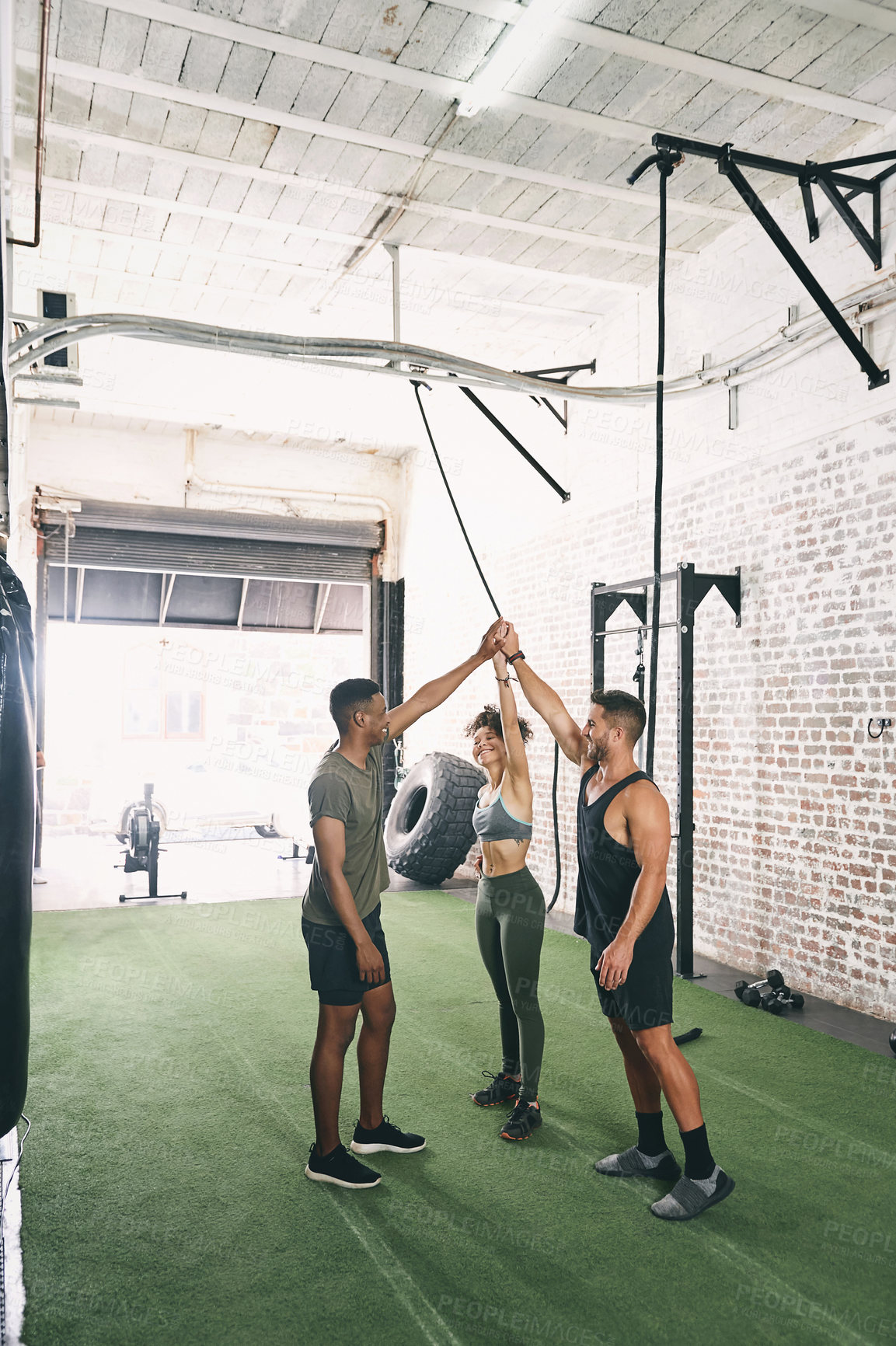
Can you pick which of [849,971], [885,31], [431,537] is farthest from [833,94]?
[431,537]

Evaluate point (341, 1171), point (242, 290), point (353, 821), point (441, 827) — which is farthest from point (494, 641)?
point (441, 827)

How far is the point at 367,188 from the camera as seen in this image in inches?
207

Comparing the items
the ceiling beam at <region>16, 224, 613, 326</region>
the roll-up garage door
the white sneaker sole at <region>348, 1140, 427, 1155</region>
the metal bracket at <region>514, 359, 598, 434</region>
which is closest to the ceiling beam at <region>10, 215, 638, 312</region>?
the ceiling beam at <region>16, 224, 613, 326</region>

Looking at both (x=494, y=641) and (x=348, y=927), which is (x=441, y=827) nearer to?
(x=494, y=641)

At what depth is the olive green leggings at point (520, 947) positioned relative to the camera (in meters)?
3.40

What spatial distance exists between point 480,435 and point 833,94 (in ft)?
15.1

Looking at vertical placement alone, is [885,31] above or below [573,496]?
above

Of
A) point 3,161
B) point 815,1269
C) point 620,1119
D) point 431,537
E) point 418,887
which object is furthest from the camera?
point 431,537

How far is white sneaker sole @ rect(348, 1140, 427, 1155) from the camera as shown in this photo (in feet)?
10.6

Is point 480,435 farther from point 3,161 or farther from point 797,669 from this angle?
point 3,161

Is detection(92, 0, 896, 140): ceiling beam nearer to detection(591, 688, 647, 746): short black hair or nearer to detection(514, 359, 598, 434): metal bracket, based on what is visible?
detection(514, 359, 598, 434): metal bracket

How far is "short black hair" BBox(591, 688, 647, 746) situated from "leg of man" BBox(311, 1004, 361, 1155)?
4.04 feet

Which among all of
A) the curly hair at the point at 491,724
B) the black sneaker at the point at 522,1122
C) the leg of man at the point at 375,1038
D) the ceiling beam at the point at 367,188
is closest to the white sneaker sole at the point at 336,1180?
the leg of man at the point at 375,1038

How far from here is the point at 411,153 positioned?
4879mm
